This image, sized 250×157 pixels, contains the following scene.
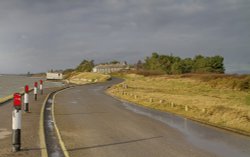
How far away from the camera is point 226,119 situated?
15.0 metres

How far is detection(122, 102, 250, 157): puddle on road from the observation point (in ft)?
29.1

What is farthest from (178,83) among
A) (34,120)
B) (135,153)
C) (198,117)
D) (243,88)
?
(135,153)

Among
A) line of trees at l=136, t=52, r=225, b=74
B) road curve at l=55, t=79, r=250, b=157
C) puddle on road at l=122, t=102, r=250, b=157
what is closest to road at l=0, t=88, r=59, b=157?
road curve at l=55, t=79, r=250, b=157

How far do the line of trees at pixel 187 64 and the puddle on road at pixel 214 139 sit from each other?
86328 mm

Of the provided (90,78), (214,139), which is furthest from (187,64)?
(214,139)

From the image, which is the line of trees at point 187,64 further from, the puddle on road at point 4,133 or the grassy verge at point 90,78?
the puddle on road at point 4,133

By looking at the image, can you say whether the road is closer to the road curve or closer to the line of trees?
the road curve

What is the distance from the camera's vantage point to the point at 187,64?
117625 mm

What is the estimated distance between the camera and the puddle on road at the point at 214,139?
8.88 m

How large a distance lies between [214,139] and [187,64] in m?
109

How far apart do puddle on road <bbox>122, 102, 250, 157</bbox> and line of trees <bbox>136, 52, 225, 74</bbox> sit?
86328 millimetres

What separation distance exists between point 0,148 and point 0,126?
367cm

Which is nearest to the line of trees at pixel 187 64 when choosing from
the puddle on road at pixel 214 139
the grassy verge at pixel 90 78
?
the grassy verge at pixel 90 78

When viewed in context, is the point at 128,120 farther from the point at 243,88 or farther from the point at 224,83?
the point at 224,83
